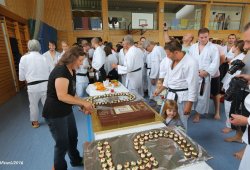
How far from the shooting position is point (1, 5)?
3850 millimetres

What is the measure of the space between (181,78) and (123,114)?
831 millimetres

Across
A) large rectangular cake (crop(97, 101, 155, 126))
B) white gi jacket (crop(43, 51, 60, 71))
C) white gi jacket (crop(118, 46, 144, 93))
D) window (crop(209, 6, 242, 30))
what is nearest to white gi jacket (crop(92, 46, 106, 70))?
white gi jacket (crop(118, 46, 144, 93))

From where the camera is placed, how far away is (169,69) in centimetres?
188

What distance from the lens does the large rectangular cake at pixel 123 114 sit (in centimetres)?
128

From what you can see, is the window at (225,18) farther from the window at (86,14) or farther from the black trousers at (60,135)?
the black trousers at (60,135)

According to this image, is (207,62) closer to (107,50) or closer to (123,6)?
(107,50)

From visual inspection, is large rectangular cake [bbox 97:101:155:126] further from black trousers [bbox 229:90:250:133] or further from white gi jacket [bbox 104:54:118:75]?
white gi jacket [bbox 104:54:118:75]

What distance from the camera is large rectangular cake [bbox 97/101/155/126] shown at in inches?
50.4

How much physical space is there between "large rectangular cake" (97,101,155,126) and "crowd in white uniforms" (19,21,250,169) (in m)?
0.60

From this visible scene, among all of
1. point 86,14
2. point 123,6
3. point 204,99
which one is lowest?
point 204,99

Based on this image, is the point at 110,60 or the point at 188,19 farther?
the point at 188,19

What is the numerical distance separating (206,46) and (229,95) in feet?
4.59

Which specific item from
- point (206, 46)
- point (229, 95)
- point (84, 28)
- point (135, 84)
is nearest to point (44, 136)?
point (135, 84)

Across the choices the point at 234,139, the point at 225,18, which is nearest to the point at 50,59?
the point at 234,139
